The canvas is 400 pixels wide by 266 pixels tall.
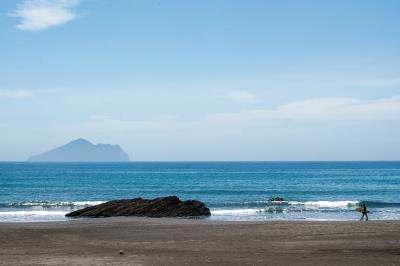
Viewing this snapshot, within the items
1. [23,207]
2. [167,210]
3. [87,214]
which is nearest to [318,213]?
[167,210]

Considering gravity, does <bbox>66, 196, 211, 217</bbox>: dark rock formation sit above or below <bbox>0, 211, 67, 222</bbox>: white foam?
above

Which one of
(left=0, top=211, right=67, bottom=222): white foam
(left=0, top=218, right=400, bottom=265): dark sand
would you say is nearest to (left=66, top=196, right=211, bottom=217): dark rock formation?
(left=0, top=211, right=67, bottom=222): white foam

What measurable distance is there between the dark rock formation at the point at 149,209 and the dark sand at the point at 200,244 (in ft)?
24.6

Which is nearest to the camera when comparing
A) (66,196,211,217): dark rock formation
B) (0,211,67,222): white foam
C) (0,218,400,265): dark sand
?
(0,218,400,265): dark sand

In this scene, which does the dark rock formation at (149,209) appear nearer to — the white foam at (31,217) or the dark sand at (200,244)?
the white foam at (31,217)

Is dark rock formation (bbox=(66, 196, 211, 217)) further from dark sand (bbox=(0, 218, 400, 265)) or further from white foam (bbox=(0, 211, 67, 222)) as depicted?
dark sand (bbox=(0, 218, 400, 265))

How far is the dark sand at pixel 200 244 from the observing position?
59.1ft

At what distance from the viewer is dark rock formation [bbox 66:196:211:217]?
4038 centimetres

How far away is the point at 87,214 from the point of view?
40.6 m

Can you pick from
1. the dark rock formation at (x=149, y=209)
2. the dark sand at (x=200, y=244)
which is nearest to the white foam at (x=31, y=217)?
the dark rock formation at (x=149, y=209)

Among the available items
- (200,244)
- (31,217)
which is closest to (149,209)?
(31,217)

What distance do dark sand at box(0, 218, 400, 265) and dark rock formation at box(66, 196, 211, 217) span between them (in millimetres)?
7513

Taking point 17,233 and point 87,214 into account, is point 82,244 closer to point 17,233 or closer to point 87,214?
point 17,233

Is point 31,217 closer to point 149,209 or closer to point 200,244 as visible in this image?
point 149,209
